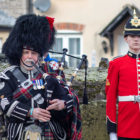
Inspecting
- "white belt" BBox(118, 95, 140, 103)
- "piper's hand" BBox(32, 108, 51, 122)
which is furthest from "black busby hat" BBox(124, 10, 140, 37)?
"piper's hand" BBox(32, 108, 51, 122)

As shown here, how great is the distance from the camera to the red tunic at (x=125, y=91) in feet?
12.0

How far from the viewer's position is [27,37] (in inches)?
137

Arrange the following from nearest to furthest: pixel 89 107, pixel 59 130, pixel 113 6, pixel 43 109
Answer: pixel 43 109
pixel 59 130
pixel 89 107
pixel 113 6

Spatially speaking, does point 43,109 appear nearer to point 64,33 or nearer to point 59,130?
point 59,130

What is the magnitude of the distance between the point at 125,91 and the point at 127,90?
0.02 metres

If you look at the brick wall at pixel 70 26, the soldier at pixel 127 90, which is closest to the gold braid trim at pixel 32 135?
the soldier at pixel 127 90

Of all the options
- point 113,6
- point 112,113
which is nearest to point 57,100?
point 112,113

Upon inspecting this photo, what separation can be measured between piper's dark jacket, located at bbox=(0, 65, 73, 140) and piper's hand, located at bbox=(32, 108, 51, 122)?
0.07 metres

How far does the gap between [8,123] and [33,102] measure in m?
0.28

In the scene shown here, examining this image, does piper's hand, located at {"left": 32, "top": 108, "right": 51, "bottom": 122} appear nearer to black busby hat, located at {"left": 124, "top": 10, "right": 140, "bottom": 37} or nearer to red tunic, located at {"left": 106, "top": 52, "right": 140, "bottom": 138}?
red tunic, located at {"left": 106, "top": 52, "right": 140, "bottom": 138}

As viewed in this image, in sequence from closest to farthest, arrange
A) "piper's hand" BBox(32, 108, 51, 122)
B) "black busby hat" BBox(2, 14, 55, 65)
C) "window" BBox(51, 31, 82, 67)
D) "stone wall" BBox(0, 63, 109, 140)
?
"piper's hand" BBox(32, 108, 51, 122) < "black busby hat" BBox(2, 14, 55, 65) < "stone wall" BBox(0, 63, 109, 140) < "window" BBox(51, 31, 82, 67)

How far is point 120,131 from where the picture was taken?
12.1 feet

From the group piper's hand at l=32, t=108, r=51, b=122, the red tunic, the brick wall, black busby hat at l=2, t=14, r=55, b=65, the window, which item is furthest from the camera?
the window

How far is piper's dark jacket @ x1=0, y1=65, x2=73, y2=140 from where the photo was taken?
10.7 ft
